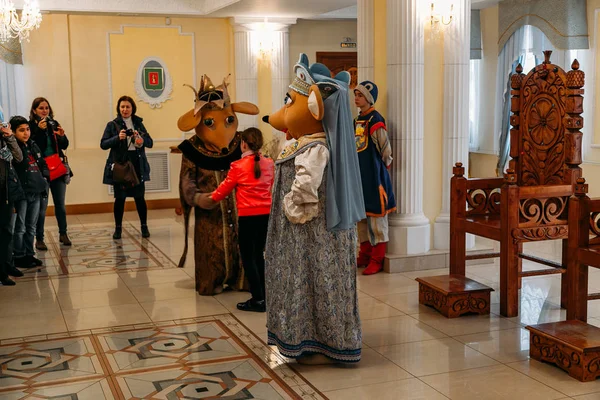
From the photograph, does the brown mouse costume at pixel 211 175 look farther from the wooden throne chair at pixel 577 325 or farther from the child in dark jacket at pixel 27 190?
the wooden throne chair at pixel 577 325

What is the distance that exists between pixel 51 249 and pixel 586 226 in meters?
5.44

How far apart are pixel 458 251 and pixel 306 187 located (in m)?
1.98

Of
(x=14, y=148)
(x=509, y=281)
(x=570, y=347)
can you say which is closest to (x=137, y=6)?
(x=14, y=148)

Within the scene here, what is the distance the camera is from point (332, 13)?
1087cm

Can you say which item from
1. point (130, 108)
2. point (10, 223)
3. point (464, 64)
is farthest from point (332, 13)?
point (10, 223)

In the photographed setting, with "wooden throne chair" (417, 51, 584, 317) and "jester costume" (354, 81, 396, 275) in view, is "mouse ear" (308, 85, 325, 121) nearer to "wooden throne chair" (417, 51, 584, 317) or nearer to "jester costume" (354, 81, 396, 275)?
"wooden throne chair" (417, 51, 584, 317)

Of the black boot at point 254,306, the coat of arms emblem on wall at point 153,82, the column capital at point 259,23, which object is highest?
the column capital at point 259,23

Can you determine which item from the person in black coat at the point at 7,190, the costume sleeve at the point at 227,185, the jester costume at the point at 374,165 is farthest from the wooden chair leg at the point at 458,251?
the person in black coat at the point at 7,190

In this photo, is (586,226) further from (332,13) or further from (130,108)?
(332,13)

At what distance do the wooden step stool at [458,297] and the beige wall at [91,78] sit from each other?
20.9 feet

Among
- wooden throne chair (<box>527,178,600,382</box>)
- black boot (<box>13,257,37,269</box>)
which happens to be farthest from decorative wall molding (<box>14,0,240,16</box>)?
wooden throne chair (<box>527,178,600,382</box>)

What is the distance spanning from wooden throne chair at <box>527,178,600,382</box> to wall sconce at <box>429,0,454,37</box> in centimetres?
268

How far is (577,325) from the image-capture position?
412 cm

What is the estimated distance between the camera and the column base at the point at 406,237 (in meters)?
6.48
